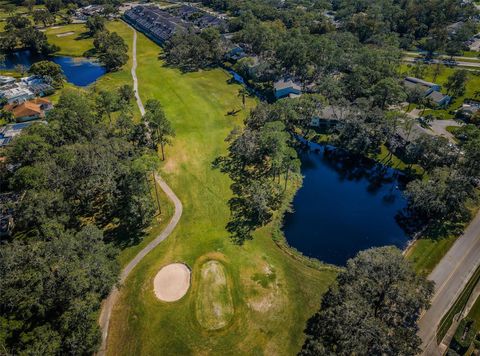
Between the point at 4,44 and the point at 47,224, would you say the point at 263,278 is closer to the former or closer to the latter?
the point at 47,224

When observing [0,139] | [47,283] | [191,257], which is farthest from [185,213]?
[0,139]

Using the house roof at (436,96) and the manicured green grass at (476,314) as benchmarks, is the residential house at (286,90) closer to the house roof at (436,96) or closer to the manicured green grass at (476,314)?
the house roof at (436,96)

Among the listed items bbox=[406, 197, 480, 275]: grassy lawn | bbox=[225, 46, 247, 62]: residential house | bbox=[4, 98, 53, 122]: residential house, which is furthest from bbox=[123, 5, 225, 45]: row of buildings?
bbox=[406, 197, 480, 275]: grassy lawn

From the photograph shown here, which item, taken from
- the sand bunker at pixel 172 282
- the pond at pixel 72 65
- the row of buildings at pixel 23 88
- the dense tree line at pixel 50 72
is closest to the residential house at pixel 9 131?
the row of buildings at pixel 23 88

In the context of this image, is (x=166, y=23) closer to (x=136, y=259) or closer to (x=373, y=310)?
(x=136, y=259)

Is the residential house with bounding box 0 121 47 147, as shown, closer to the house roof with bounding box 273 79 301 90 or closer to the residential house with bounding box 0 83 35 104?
the residential house with bounding box 0 83 35 104

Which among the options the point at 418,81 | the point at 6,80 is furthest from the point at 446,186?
the point at 6,80
